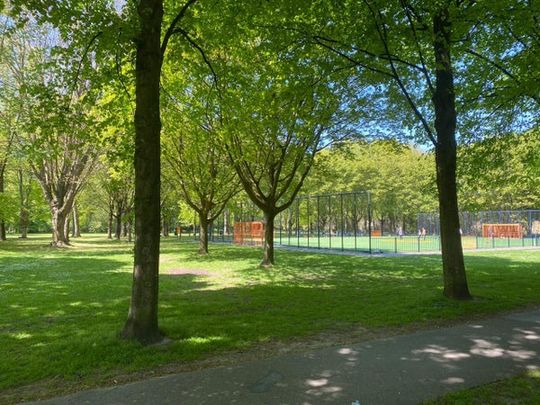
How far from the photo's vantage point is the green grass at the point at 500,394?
429 cm

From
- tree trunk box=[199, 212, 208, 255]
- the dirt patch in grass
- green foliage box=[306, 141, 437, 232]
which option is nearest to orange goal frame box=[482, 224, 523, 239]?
tree trunk box=[199, 212, 208, 255]

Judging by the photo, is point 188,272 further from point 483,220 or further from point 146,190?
point 483,220

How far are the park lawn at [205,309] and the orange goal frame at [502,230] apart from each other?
64.3 ft

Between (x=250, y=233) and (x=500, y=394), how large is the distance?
3489 centimetres

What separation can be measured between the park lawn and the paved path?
0.79 metres

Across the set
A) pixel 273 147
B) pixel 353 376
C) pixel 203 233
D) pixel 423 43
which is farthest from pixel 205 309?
pixel 203 233

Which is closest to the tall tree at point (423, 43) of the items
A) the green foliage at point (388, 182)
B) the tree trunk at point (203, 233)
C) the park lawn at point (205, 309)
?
the park lawn at point (205, 309)

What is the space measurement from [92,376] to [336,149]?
55.1ft

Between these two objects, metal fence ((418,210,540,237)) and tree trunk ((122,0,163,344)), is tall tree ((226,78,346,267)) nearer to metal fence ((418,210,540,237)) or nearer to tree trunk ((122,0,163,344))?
tree trunk ((122,0,163,344))

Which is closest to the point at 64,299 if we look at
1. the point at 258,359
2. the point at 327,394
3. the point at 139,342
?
the point at 139,342

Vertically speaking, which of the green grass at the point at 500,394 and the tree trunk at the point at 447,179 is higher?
the tree trunk at the point at 447,179

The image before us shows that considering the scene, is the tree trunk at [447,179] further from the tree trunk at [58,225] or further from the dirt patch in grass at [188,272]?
the tree trunk at [58,225]

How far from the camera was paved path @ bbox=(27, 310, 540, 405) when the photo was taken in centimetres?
449

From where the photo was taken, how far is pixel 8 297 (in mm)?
10992
